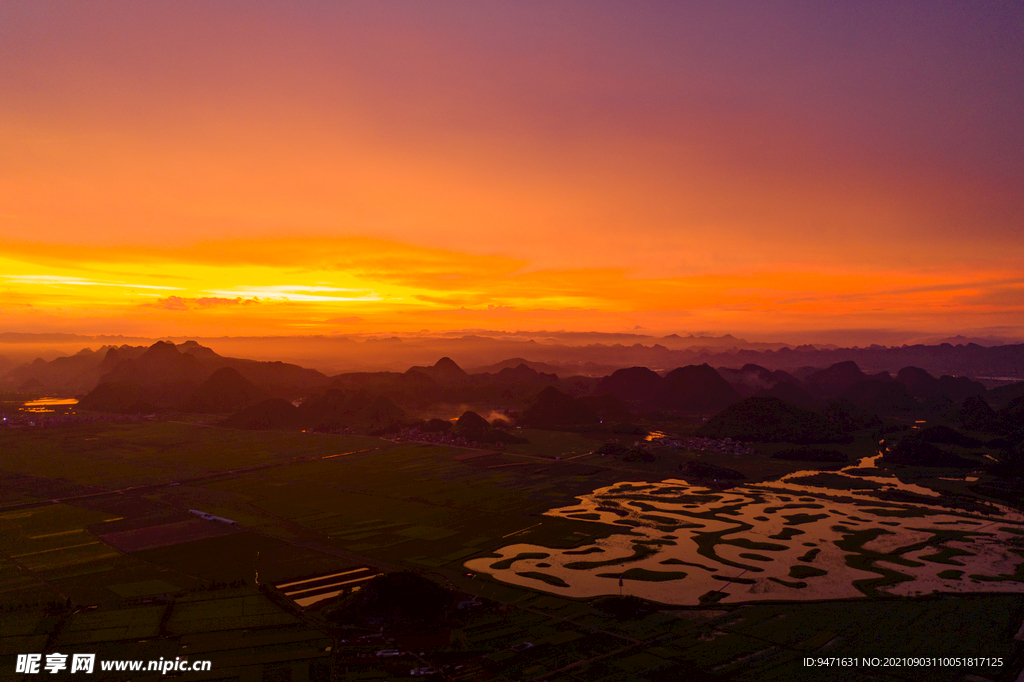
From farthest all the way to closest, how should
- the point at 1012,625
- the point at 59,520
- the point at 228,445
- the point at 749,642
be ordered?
the point at 228,445 → the point at 59,520 → the point at 1012,625 → the point at 749,642

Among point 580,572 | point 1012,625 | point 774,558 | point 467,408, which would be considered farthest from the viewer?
point 467,408

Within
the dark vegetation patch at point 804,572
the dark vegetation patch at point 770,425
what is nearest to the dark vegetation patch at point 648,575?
the dark vegetation patch at point 804,572

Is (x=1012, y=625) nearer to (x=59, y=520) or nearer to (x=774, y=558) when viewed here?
(x=774, y=558)

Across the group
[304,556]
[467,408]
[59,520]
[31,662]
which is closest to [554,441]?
[467,408]

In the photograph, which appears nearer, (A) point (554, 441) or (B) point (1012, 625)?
(B) point (1012, 625)

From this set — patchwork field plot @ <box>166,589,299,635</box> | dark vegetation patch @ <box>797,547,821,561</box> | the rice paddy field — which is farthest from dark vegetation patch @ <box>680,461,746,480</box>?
patchwork field plot @ <box>166,589,299,635</box>

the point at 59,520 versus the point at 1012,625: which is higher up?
the point at 1012,625
